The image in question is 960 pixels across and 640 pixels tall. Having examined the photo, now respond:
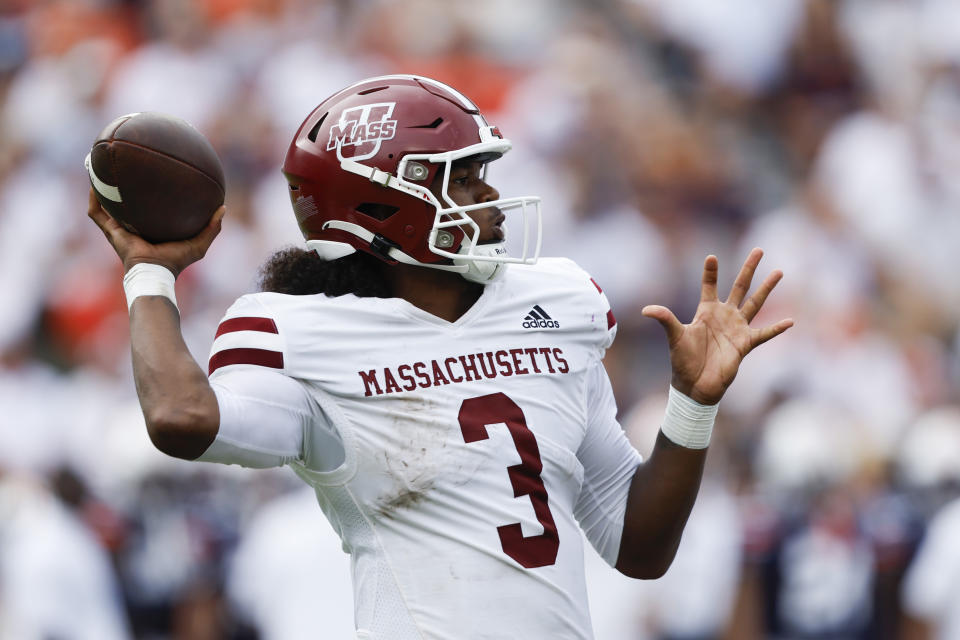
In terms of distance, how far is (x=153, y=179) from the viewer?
299cm

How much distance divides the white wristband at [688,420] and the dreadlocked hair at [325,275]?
66 cm

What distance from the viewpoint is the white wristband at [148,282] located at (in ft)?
9.50

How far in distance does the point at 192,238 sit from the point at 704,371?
43.2 inches

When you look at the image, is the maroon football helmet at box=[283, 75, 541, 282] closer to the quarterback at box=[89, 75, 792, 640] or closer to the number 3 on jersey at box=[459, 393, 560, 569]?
the quarterback at box=[89, 75, 792, 640]

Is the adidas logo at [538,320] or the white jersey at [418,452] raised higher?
the adidas logo at [538,320]

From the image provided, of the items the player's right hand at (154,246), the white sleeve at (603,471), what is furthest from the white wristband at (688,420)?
the player's right hand at (154,246)

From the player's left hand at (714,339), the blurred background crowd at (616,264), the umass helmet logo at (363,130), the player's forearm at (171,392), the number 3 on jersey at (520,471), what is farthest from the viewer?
the blurred background crowd at (616,264)

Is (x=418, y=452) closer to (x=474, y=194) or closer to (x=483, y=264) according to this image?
(x=483, y=264)

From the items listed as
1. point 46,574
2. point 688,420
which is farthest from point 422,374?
point 46,574

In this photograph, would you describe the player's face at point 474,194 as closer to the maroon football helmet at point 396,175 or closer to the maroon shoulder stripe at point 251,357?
the maroon football helmet at point 396,175

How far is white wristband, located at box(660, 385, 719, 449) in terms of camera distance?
10.9 feet

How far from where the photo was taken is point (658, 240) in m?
9.06

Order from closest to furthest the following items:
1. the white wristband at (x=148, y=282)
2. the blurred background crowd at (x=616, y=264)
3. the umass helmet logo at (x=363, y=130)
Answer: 1. the white wristband at (x=148, y=282)
2. the umass helmet logo at (x=363, y=130)
3. the blurred background crowd at (x=616, y=264)

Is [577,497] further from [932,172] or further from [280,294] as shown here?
[932,172]
